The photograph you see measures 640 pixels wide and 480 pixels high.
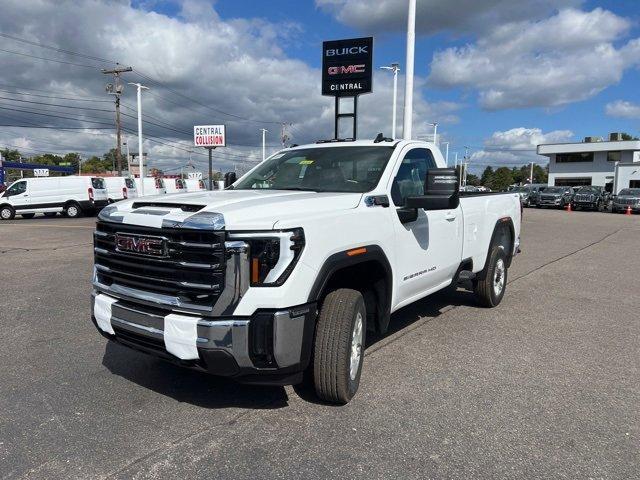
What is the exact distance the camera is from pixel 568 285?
8.22 metres

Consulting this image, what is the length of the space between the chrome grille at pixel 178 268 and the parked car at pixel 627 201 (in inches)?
1397

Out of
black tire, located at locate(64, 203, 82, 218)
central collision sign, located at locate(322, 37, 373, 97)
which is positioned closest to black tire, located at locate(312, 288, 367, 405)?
central collision sign, located at locate(322, 37, 373, 97)

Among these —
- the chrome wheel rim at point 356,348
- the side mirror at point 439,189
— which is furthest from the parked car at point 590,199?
the chrome wheel rim at point 356,348

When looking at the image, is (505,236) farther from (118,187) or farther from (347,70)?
(118,187)

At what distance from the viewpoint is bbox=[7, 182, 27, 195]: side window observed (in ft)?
79.4

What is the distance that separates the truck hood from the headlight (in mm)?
59

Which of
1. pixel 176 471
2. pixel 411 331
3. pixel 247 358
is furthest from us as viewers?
pixel 411 331

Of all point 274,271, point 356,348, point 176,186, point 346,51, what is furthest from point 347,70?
point 176,186

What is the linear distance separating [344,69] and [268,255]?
15534 millimetres

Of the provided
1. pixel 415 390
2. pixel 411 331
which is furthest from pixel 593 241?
pixel 415 390

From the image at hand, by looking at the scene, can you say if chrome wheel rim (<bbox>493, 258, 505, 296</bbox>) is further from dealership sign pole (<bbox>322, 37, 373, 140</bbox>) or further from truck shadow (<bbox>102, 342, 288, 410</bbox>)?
dealership sign pole (<bbox>322, 37, 373, 140</bbox>)

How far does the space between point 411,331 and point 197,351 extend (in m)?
3.00

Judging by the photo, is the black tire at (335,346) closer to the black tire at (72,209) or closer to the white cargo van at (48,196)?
the white cargo van at (48,196)

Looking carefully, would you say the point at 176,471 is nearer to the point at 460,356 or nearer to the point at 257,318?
the point at 257,318
